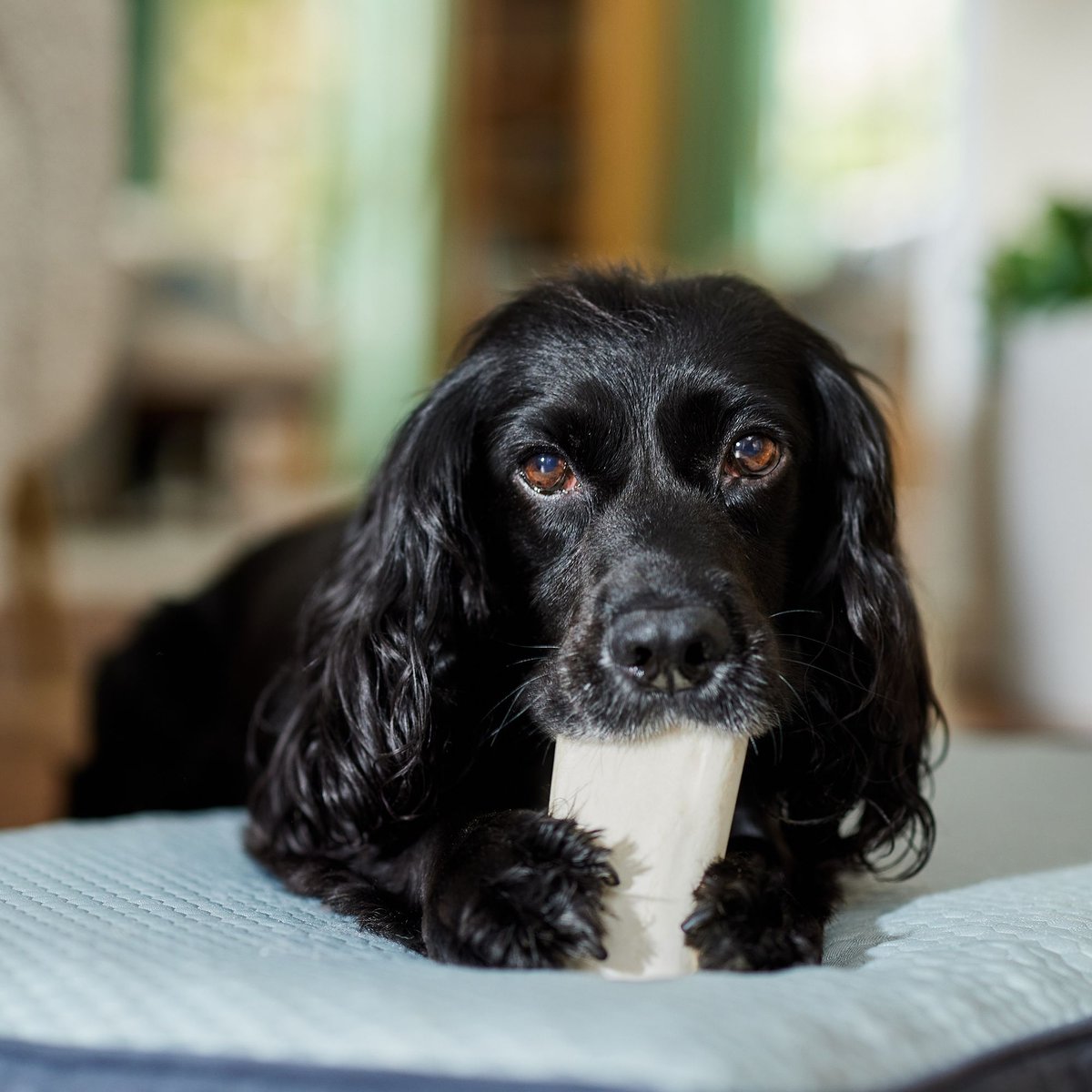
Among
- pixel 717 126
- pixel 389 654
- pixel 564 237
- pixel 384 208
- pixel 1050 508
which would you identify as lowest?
pixel 1050 508

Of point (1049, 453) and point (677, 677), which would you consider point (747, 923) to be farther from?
point (1049, 453)

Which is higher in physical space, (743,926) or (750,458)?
(750,458)

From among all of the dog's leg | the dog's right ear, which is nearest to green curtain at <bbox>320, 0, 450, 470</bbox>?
the dog's right ear

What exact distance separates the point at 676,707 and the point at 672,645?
2.3 inches

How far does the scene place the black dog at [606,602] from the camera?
1.19 m

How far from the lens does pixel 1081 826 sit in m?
1.70

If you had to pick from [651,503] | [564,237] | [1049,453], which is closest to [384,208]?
[564,237]

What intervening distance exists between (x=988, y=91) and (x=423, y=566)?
3.44 m

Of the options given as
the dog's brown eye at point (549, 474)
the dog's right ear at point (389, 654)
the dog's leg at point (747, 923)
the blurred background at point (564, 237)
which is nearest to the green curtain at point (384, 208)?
the blurred background at point (564, 237)

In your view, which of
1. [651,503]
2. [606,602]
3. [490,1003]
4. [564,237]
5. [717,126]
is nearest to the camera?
[490,1003]

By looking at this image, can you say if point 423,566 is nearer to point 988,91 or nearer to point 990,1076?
point 990,1076

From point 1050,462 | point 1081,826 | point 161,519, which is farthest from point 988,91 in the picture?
point 161,519

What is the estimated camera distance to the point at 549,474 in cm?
138

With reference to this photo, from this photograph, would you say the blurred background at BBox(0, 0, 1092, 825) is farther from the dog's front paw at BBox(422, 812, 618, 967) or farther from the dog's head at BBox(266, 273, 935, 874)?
the dog's front paw at BBox(422, 812, 618, 967)
